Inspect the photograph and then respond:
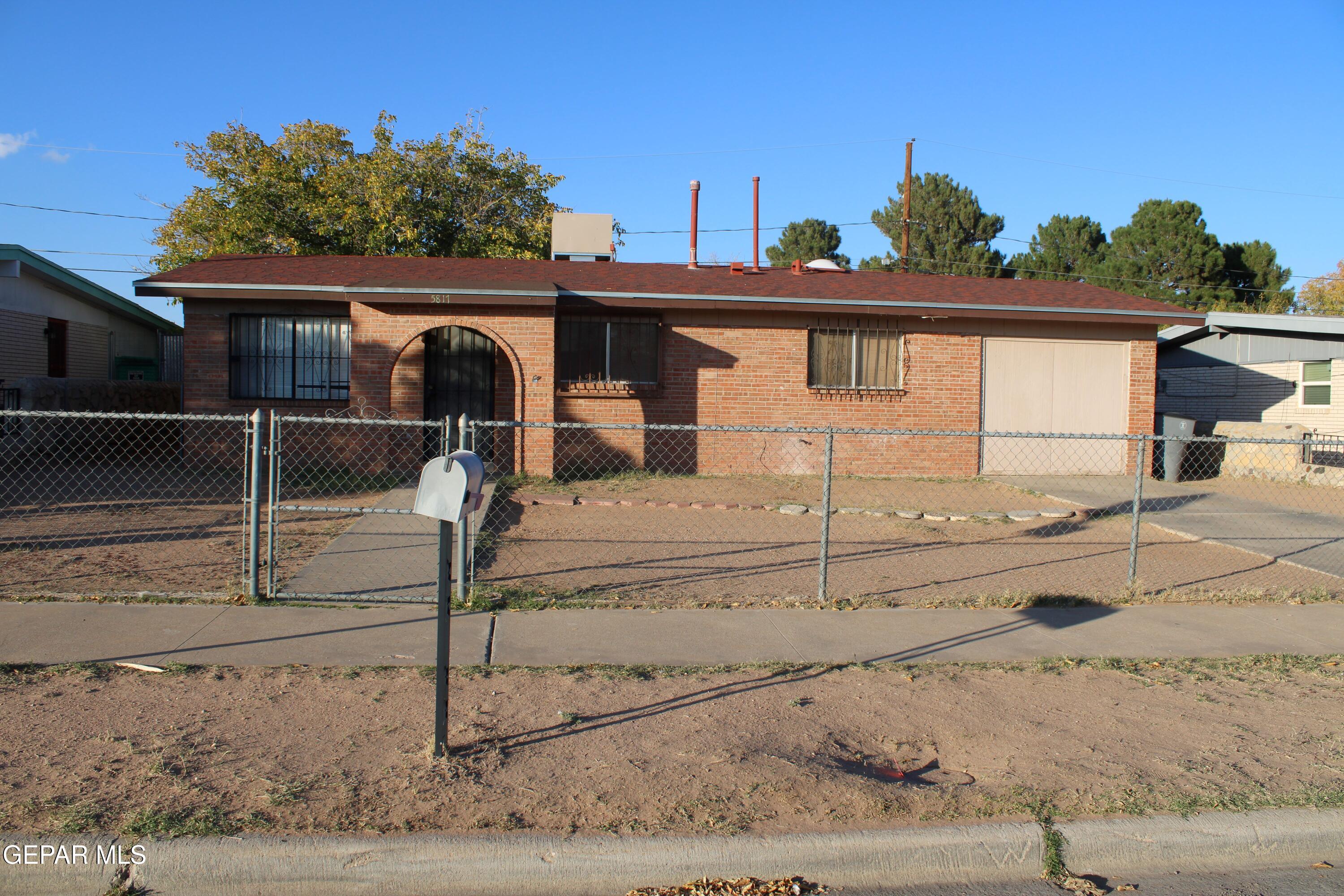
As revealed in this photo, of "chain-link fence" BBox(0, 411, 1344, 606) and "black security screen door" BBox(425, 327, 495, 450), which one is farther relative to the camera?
"black security screen door" BBox(425, 327, 495, 450)

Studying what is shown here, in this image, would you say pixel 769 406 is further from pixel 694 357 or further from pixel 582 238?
pixel 582 238

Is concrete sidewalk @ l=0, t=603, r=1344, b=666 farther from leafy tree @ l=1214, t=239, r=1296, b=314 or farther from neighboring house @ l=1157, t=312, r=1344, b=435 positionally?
leafy tree @ l=1214, t=239, r=1296, b=314

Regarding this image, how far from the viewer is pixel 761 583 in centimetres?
768

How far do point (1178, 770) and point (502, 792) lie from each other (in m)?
3.02

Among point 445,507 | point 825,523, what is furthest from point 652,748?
point 825,523

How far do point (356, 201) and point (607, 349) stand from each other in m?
14.0

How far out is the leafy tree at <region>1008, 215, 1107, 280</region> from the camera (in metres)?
42.3

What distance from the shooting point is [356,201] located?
25.4m

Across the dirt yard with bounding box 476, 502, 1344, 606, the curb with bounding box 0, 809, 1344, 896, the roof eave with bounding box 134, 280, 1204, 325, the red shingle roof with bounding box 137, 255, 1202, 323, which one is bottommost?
the curb with bounding box 0, 809, 1344, 896

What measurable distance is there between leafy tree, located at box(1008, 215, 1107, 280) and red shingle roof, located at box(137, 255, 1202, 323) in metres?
26.6

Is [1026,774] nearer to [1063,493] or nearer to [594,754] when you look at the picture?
[594,754]

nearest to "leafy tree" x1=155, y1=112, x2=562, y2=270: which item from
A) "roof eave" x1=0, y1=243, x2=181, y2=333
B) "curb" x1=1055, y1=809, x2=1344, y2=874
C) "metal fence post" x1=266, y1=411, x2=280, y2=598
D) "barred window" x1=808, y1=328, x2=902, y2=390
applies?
"roof eave" x1=0, y1=243, x2=181, y2=333

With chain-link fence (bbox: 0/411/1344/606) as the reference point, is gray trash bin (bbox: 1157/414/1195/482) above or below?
above

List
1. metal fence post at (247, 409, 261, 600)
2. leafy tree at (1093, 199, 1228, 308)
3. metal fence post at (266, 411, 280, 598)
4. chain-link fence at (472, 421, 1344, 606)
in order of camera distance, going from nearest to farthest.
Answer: metal fence post at (247, 409, 261, 600)
metal fence post at (266, 411, 280, 598)
chain-link fence at (472, 421, 1344, 606)
leafy tree at (1093, 199, 1228, 308)
